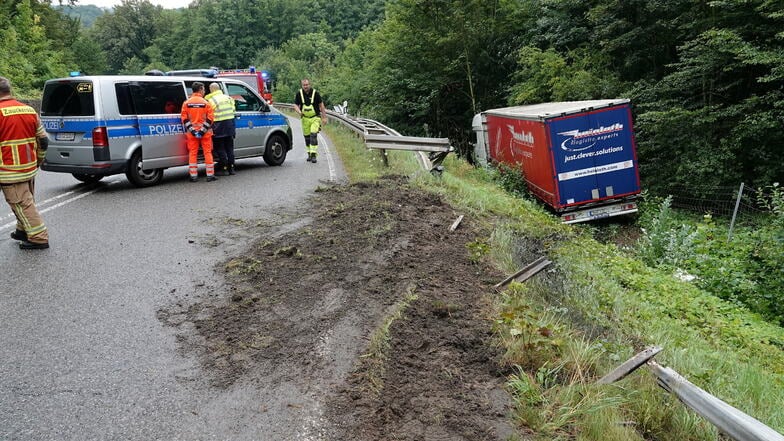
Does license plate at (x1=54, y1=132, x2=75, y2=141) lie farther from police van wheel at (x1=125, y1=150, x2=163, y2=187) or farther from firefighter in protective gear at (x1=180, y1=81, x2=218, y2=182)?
firefighter in protective gear at (x1=180, y1=81, x2=218, y2=182)

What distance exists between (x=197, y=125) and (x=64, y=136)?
2127 millimetres

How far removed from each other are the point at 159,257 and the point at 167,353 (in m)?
2.45

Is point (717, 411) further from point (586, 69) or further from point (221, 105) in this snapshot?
point (586, 69)

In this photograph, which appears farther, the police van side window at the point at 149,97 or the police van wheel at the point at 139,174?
the police van wheel at the point at 139,174

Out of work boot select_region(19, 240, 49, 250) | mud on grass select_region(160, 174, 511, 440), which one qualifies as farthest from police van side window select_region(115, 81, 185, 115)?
mud on grass select_region(160, 174, 511, 440)

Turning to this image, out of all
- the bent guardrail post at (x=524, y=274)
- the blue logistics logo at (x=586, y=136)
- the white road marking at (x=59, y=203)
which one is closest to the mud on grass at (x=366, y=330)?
the bent guardrail post at (x=524, y=274)

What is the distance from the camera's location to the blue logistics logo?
13242 mm

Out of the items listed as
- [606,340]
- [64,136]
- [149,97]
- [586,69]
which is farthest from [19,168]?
[586,69]

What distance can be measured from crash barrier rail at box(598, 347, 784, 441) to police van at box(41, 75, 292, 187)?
29.0 feet

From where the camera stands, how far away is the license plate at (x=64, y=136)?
31.6ft

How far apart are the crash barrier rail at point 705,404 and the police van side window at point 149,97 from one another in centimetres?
908

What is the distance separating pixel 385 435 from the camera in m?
3.03

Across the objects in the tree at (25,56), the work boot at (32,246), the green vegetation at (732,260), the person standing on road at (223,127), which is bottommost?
the green vegetation at (732,260)

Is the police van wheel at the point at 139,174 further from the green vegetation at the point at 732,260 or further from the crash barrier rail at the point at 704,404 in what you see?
the green vegetation at the point at 732,260
